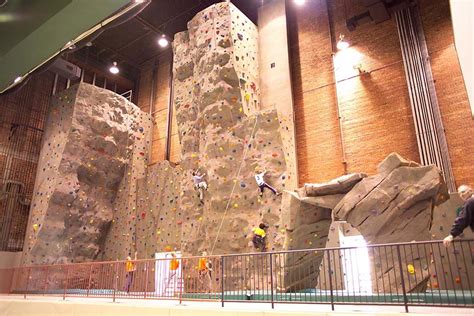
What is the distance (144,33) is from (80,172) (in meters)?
7.50

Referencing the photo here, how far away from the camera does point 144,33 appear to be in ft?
60.6

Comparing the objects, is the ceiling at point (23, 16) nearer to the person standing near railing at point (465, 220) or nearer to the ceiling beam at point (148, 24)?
the person standing near railing at point (465, 220)

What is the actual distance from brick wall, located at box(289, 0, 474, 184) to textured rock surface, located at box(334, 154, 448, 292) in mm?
3542

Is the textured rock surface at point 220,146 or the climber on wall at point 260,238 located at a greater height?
the textured rock surface at point 220,146

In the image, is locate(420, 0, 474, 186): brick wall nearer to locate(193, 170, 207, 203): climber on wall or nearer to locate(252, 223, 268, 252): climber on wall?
locate(252, 223, 268, 252): climber on wall

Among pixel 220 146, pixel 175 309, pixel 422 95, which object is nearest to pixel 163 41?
pixel 220 146

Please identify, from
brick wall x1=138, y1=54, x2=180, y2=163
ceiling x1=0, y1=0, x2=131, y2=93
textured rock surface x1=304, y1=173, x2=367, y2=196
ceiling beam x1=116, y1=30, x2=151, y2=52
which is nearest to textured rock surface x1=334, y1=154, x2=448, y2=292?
textured rock surface x1=304, y1=173, x2=367, y2=196

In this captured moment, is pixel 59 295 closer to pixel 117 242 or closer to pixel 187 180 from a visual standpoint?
pixel 187 180

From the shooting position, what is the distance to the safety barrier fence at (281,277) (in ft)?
21.1

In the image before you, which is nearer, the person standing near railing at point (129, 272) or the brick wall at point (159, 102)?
the person standing near railing at point (129, 272)

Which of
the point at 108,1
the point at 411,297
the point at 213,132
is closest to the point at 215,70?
the point at 213,132

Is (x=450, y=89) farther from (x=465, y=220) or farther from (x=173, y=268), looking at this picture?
(x=173, y=268)

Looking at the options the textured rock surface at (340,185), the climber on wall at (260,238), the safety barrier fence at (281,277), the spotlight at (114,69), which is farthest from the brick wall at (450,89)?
the spotlight at (114,69)

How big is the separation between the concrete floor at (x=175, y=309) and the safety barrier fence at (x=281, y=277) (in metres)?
0.32
